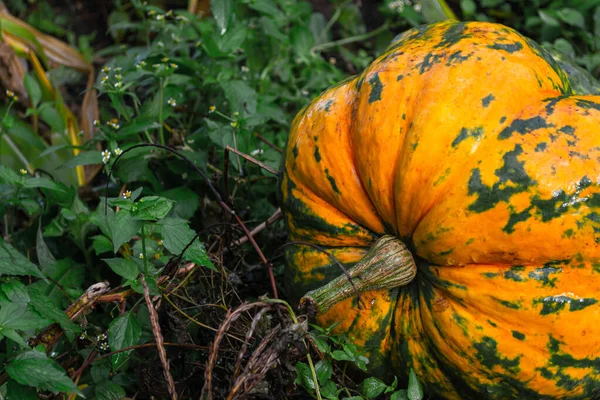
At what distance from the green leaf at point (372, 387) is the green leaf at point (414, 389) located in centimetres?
8

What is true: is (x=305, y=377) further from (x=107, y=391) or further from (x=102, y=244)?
(x=102, y=244)

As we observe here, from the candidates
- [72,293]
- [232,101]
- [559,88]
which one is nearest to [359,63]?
[232,101]

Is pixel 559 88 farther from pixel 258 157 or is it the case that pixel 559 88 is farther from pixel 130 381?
pixel 130 381

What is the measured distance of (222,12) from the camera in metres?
3.12

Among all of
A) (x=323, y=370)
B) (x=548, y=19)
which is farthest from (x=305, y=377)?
(x=548, y=19)

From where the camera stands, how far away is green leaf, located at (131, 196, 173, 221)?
192 cm

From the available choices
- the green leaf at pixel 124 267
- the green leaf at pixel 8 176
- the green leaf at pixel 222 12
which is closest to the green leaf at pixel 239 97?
the green leaf at pixel 222 12

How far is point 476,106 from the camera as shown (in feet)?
6.42

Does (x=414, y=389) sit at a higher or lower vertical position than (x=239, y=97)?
lower

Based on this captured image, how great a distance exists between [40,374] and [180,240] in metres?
0.53

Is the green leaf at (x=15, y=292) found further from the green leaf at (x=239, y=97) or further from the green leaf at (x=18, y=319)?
the green leaf at (x=239, y=97)

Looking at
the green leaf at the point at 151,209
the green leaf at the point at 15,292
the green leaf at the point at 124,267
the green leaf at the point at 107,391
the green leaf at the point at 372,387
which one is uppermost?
the green leaf at the point at 151,209

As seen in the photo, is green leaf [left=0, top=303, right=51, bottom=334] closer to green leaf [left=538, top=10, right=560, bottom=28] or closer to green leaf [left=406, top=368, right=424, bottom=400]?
green leaf [left=406, top=368, right=424, bottom=400]

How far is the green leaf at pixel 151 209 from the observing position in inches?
75.4
